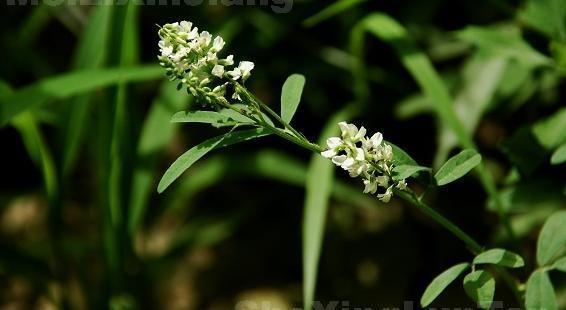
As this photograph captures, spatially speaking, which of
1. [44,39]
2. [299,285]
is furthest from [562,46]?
[44,39]

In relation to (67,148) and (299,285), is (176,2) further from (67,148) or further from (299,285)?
(299,285)

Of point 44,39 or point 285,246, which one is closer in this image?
point 285,246

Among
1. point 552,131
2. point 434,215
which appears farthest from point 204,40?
point 552,131

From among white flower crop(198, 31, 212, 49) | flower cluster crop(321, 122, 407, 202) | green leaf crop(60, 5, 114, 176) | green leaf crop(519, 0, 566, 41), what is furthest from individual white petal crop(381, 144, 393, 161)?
green leaf crop(60, 5, 114, 176)

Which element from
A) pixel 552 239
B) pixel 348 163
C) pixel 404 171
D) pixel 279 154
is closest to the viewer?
pixel 348 163

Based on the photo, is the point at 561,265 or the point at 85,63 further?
the point at 85,63

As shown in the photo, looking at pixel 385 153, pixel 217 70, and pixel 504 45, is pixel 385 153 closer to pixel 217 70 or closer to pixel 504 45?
pixel 217 70

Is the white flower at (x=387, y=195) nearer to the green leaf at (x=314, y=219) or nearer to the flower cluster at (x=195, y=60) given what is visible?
the flower cluster at (x=195, y=60)
